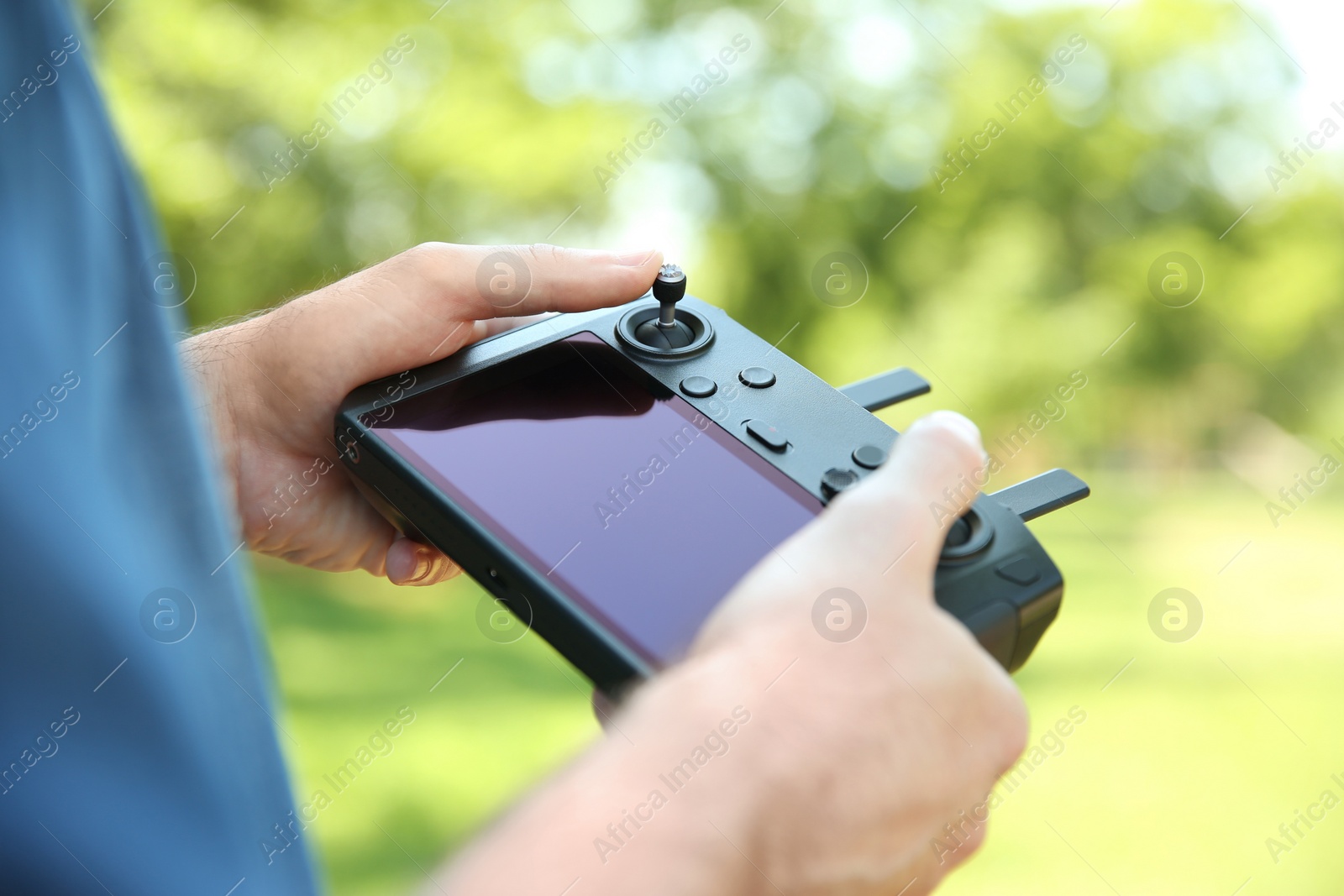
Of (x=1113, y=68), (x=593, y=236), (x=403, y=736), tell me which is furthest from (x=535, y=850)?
(x=1113, y=68)

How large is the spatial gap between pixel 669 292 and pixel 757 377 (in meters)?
0.14

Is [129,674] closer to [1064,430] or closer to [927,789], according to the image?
[927,789]

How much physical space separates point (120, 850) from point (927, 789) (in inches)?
20.6

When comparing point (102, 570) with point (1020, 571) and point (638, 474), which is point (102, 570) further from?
point (1020, 571)

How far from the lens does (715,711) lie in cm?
62
